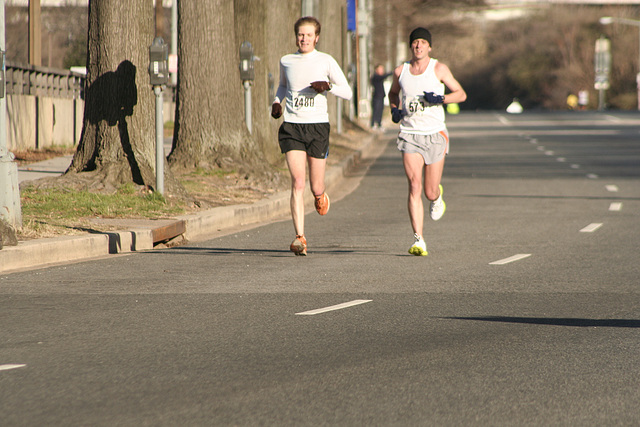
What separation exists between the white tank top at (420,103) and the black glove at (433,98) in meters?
0.09

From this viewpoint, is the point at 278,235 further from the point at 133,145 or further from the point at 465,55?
the point at 465,55

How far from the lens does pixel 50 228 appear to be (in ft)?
35.0

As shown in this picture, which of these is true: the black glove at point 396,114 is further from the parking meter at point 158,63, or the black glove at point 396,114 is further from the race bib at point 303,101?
the parking meter at point 158,63

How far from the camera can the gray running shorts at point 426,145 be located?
10.3 m

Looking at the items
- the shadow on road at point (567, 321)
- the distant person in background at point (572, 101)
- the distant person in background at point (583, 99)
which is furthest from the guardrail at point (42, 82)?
the distant person in background at point (572, 101)

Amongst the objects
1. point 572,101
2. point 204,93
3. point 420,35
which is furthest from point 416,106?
point 572,101

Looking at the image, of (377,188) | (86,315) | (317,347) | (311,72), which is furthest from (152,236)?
(377,188)

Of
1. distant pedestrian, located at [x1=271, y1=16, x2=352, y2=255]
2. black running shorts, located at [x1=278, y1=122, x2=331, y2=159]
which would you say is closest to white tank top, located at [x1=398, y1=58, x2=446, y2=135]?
distant pedestrian, located at [x1=271, y1=16, x2=352, y2=255]

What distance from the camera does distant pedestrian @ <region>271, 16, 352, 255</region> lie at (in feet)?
33.0

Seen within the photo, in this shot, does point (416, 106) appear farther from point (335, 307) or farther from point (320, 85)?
point (335, 307)

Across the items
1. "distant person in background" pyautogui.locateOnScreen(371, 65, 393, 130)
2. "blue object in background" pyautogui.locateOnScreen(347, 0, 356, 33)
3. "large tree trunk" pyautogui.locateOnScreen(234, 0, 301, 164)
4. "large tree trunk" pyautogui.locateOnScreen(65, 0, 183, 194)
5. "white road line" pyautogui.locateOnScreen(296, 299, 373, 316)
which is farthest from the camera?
"blue object in background" pyautogui.locateOnScreen(347, 0, 356, 33)

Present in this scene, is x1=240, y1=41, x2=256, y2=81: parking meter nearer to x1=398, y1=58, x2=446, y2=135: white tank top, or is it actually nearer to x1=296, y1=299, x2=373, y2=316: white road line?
x1=398, y1=58, x2=446, y2=135: white tank top

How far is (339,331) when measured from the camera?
22.2ft

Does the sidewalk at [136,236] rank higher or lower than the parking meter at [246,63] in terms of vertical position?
lower
